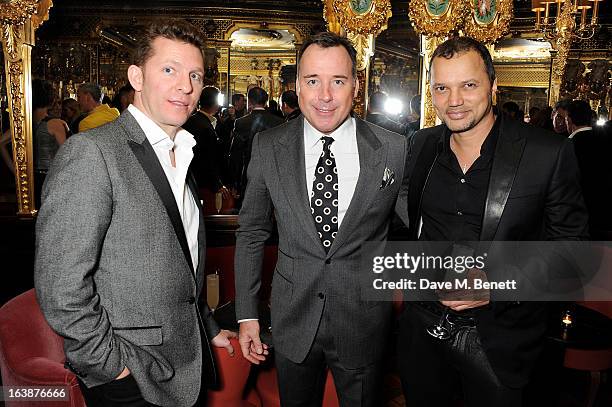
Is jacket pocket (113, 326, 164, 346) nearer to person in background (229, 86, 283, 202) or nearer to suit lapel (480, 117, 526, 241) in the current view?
suit lapel (480, 117, 526, 241)

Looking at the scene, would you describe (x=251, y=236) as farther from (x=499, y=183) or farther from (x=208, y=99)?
(x=208, y=99)

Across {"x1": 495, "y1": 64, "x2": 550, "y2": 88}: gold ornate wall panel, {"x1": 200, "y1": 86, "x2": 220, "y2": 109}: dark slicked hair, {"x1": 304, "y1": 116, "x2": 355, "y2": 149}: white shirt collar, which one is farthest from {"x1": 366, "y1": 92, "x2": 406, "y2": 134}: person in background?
{"x1": 495, "y1": 64, "x2": 550, "y2": 88}: gold ornate wall panel

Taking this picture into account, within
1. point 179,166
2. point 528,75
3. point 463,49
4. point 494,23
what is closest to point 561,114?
point 494,23

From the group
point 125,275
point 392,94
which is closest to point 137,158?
point 125,275

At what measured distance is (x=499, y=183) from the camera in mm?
1703

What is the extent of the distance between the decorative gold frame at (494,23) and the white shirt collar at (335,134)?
315 cm

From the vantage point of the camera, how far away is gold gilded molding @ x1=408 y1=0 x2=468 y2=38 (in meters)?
4.52

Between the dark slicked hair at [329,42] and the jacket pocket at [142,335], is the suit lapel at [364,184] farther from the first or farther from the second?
the jacket pocket at [142,335]

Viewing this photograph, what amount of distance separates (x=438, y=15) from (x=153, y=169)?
3.73 meters

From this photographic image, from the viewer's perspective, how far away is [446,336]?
1762 mm

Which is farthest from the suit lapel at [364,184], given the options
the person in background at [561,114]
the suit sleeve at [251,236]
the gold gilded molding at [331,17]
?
the person in background at [561,114]

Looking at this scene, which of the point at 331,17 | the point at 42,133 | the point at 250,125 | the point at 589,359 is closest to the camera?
the point at 589,359

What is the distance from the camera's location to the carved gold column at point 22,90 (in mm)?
5117

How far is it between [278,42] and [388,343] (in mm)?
15061
